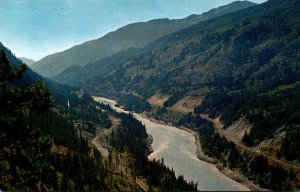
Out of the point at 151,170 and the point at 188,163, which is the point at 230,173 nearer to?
the point at 188,163

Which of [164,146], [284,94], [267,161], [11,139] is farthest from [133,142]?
[11,139]

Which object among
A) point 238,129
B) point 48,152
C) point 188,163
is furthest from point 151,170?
point 238,129

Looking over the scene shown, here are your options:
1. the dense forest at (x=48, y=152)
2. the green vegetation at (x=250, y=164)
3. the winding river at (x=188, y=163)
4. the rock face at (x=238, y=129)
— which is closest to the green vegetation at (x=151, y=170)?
the dense forest at (x=48, y=152)

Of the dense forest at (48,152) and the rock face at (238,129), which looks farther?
the rock face at (238,129)

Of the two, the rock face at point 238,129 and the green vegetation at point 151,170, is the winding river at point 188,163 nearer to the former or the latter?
the green vegetation at point 151,170

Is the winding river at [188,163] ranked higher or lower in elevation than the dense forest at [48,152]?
lower

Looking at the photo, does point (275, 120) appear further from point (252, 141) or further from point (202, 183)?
point (202, 183)

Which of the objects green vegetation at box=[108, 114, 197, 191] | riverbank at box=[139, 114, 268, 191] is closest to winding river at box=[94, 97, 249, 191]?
riverbank at box=[139, 114, 268, 191]

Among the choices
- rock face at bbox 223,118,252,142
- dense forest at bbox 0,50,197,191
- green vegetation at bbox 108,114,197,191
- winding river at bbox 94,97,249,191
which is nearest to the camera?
dense forest at bbox 0,50,197,191

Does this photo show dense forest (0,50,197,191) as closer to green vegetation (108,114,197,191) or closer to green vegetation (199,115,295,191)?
green vegetation (108,114,197,191)
